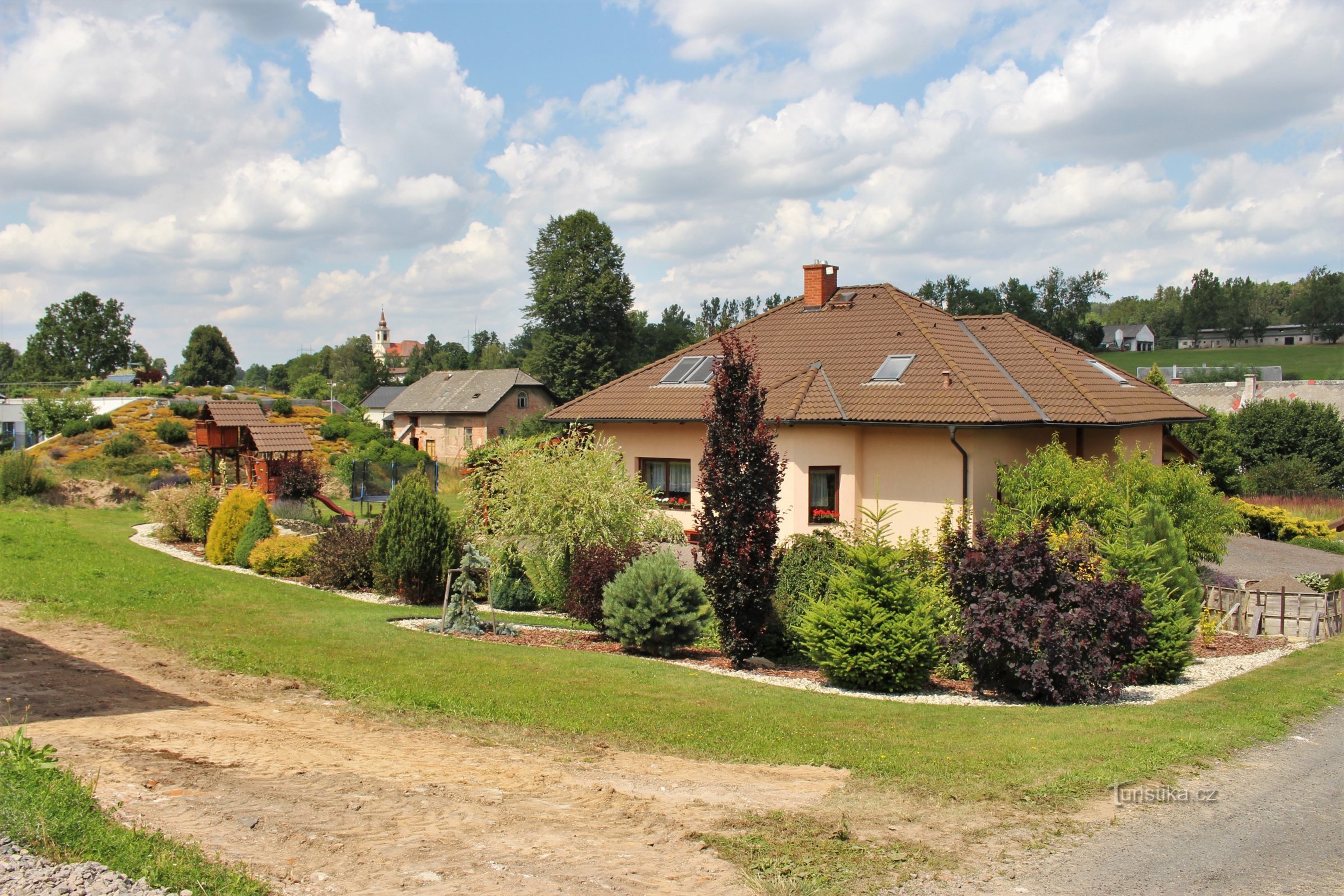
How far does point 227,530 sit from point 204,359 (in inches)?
3265

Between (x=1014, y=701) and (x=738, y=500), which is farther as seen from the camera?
(x=738, y=500)

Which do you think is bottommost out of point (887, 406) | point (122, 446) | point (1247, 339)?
point (122, 446)

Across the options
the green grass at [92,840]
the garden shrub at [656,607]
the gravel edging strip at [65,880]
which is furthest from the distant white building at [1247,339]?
the gravel edging strip at [65,880]

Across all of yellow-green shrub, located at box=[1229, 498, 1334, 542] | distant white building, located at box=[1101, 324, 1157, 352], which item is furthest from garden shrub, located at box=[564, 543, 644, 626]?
Answer: distant white building, located at box=[1101, 324, 1157, 352]

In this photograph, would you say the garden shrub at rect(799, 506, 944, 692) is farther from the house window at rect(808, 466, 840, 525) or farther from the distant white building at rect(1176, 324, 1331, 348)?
the distant white building at rect(1176, 324, 1331, 348)

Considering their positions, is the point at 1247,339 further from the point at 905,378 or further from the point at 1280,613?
the point at 905,378

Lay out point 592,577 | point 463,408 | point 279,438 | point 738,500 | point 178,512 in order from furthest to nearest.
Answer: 1. point 463,408
2. point 279,438
3. point 178,512
4. point 592,577
5. point 738,500

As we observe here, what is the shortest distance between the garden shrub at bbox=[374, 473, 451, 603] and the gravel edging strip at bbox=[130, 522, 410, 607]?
0.54m

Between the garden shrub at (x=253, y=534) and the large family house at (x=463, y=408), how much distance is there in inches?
1522

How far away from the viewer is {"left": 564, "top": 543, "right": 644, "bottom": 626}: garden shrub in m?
16.9

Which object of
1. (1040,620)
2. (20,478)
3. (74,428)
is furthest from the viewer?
(74,428)

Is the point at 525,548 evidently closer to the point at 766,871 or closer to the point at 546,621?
the point at 546,621

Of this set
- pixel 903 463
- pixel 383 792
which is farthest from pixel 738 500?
pixel 903 463

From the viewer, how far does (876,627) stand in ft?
43.0
